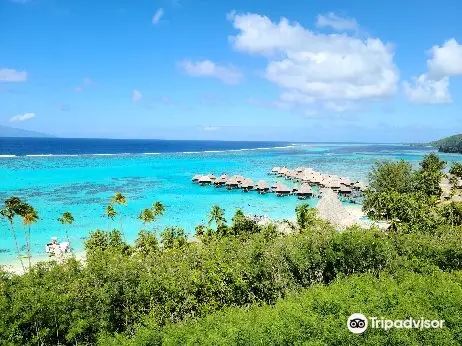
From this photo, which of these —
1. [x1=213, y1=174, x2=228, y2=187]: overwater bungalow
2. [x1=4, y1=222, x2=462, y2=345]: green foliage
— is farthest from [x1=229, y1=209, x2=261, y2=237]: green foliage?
[x1=213, y1=174, x2=228, y2=187]: overwater bungalow

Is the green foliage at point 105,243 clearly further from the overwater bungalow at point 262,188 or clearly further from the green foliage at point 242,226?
the overwater bungalow at point 262,188

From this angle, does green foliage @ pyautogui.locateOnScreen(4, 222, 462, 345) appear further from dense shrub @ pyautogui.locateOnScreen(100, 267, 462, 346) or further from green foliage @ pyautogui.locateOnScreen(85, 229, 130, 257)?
green foliage @ pyautogui.locateOnScreen(85, 229, 130, 257)

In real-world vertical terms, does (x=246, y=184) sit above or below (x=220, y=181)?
below

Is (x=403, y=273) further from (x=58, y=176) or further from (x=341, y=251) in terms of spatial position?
(x=58, y=176)

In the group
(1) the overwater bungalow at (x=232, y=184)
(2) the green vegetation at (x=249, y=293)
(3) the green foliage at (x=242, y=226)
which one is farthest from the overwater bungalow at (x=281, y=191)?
(2) the green vegetation at (x=249, y=293)

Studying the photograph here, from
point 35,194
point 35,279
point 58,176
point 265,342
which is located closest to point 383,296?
point 265,342

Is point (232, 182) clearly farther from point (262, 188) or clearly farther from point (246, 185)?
point (262, 188)
